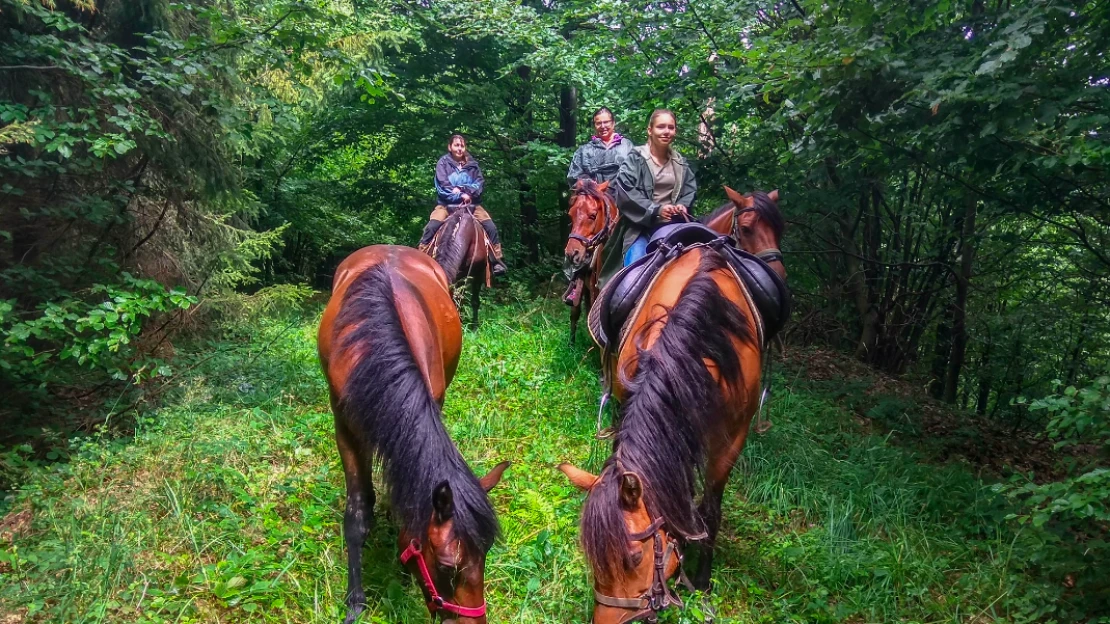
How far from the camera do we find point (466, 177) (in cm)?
897

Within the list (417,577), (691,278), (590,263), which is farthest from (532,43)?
(417,577)

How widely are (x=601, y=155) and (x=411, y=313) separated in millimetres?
5259

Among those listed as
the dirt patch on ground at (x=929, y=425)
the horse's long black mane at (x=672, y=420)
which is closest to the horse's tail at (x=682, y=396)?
the horse's long black mane at (x=672, y=420)

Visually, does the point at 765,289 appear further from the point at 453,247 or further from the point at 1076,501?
the point at 453,247

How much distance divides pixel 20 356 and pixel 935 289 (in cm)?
960

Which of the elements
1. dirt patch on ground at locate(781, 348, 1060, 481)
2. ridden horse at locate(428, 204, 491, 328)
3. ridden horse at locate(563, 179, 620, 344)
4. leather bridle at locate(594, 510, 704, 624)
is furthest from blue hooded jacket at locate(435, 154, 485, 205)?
leather bridle at locate(594, 510, 704, 624)

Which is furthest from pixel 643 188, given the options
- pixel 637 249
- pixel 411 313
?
pixel 411 313

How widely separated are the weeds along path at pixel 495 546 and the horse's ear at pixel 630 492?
0.64 m

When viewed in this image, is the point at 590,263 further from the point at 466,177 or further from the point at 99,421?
the point at 99,421

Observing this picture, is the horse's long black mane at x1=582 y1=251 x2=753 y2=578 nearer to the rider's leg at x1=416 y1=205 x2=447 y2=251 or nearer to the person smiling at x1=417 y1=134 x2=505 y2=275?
the rider's leg at x1=416 y1=205 x2=447 y2=251

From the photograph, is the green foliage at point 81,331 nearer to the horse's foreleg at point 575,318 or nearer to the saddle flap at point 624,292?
the saddle flap at point 624,292

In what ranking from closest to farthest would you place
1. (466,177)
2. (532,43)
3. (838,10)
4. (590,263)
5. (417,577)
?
(417,577), (838,10), (590,263), (466,177), (532,43)

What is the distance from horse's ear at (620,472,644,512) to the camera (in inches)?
94.8

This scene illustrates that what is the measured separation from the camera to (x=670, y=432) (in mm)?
2709
